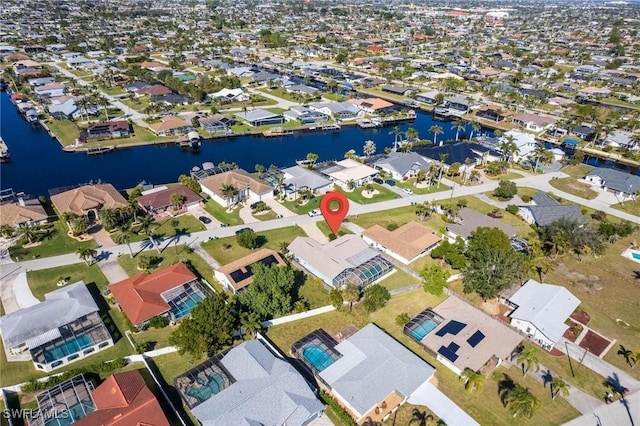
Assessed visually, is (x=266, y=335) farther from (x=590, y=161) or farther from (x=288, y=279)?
(x=590, y=161)

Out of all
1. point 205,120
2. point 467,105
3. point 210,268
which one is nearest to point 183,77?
point 205,120

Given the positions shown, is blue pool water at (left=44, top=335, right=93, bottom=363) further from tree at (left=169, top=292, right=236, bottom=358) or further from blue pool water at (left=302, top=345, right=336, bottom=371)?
blue pool water at (left=302, top=345, right=336, bottom=371)

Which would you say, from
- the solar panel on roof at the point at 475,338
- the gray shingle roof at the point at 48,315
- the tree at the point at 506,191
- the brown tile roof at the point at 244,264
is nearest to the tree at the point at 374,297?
the solar panel on roof at the point at 475,338

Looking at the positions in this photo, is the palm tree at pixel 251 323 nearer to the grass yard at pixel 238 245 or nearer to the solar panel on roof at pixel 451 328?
the grass yard at pixel 238 245

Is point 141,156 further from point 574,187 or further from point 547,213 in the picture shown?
point 574,187

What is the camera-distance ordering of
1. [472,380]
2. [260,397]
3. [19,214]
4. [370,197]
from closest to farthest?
[260,397], [472,380], [19,214], [370,197]

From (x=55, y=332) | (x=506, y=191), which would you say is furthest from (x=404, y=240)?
(x=55, y=332)
